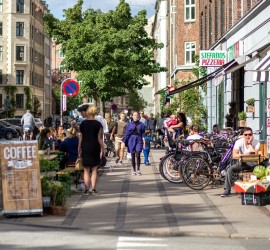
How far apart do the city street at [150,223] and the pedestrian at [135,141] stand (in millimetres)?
4297

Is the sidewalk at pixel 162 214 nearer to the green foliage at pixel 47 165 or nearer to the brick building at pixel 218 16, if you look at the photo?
the green foliage at pixel 47 165

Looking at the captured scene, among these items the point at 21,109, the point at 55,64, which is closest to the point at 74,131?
the point at 21,109

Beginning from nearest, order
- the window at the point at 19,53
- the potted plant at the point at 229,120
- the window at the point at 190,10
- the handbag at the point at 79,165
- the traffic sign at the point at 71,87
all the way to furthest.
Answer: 1. the handbag at the point at 79,165
2. the traffic sign at the point at 71,87
3. the potted plant at the point at 229,120
4. the window at the point at 190,10
5. the window at the point at 19,53

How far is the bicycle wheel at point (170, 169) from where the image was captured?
718 inches

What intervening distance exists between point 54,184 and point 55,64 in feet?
451

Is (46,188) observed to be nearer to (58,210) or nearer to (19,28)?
(58,210)

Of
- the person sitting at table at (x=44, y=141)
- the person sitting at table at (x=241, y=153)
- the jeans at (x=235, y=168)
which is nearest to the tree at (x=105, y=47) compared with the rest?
the person sitting at table at (x=44, y=141)

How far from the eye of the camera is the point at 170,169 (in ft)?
60.5

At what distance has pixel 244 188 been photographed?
13.5m

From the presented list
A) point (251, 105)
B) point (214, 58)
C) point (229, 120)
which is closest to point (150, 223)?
point (251, 105)

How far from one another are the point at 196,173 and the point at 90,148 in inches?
96.1

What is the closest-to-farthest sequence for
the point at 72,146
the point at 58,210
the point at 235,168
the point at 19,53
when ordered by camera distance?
the point at 58,210
the point at 235,168
the point at 72,146
the point at 19,53

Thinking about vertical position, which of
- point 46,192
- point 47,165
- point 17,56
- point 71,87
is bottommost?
point 46,192

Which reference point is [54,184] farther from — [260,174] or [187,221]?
[260,174]
